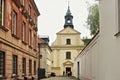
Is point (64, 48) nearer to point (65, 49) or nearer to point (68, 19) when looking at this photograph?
point (65, 49)

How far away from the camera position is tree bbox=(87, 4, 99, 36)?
49.3 meters

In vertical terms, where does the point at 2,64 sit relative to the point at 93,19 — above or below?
below

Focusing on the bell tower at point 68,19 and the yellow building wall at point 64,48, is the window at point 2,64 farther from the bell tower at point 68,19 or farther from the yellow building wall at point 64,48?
the bell tower at point 68,19

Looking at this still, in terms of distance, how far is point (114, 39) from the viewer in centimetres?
1043

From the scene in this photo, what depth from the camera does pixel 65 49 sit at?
89.1m

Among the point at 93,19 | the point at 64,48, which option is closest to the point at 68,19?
the point at 64,48

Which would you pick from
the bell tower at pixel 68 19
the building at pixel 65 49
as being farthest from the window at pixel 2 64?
the bell tower at pixel 68 19

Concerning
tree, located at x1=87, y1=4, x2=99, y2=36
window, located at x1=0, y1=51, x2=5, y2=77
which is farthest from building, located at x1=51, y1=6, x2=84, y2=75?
window, located at x1=0, y1=51, x2=5, y2=77

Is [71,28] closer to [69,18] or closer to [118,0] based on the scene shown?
[69,18]

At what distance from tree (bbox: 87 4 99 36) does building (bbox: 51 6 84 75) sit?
123 feet

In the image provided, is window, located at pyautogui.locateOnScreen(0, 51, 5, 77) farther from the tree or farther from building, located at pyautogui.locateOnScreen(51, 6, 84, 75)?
building, located at pyautogui.locateOnScreen(51, 6, 84, 75)

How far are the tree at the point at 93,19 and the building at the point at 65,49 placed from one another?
1478 inches

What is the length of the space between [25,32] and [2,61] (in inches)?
428

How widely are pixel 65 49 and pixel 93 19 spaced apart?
39.8 meters
